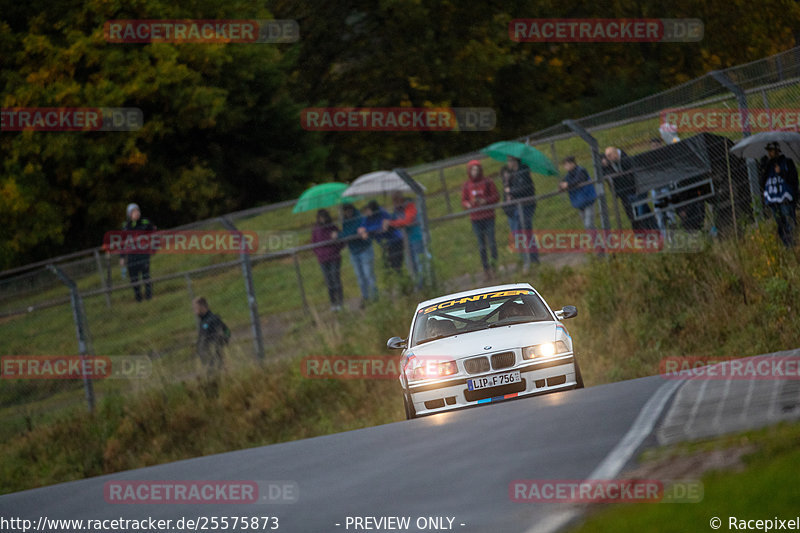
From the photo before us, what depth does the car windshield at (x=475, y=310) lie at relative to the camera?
11352 mm

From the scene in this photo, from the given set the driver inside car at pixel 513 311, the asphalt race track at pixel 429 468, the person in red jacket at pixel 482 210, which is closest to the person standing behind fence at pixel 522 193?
the person in red jacket at pixel 482 210

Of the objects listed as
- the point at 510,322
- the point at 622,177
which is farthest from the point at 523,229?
the point at 510,322

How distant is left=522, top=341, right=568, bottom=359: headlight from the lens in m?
10.4

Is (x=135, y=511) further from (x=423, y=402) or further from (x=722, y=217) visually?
(x=722, y=217)

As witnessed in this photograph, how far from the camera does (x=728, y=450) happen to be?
206 inches

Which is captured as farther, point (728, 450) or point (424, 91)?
point (424, 91)

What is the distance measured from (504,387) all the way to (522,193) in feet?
24.9

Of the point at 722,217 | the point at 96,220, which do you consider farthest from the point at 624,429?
the point at 96,220

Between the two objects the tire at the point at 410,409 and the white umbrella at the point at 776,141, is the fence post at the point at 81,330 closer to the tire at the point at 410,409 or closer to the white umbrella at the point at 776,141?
the tire at the point at 410,409

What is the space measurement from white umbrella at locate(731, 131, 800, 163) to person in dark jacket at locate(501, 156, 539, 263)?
13.1 ft

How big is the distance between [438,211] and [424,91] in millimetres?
15858

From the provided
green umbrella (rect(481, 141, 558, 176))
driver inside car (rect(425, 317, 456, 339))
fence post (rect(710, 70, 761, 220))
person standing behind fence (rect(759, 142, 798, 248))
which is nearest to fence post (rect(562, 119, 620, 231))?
green umbrella (rect(481, 141, 558, 176))

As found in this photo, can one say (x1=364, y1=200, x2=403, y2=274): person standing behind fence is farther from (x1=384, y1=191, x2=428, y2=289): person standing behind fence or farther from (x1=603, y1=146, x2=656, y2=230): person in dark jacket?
(x1=603, y1=146, x2=656, y2=230): person in dark jacket

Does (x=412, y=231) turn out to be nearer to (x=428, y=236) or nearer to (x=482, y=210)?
(x=428, y=236)
